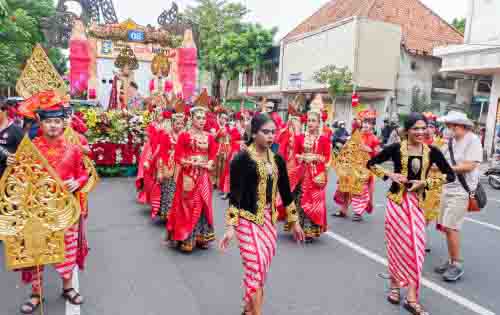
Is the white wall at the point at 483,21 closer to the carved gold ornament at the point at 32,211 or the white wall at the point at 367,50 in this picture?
the white wall at the point at 367,50

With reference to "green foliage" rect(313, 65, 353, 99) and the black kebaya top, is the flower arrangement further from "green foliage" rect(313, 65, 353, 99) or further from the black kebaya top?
"green foliage" rect(313, 65, 353, 99)

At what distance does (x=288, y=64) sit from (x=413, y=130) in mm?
24603

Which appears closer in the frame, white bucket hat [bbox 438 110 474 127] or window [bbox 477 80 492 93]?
white bucket hat [bbox 438 110 474 127]

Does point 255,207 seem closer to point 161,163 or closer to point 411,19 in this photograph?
point 161,163

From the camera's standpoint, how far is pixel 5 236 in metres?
2.62

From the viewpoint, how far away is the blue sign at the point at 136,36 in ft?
75.6

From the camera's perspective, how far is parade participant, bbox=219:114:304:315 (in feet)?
9.40

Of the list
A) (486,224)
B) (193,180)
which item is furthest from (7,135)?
(486,224)

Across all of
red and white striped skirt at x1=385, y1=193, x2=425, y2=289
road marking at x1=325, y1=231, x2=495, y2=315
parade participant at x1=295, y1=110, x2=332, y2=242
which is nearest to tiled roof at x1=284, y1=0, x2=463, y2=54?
parade participant at x1=295, y1=110, x2=332, y2=242

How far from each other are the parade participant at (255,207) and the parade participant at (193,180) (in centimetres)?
178

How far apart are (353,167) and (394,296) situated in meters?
3.26

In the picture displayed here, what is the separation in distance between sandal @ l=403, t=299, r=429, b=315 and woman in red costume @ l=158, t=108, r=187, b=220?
3.24m

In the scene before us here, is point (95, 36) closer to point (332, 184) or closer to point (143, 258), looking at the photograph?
point (332, 184)

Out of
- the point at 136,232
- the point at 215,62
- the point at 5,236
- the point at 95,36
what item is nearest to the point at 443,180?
the point at 5,236
